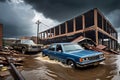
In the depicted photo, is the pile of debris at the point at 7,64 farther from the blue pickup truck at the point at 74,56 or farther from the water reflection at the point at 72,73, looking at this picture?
the blue pickup truck at the point at 74,56

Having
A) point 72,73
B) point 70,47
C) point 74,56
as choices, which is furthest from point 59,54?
point 72,73

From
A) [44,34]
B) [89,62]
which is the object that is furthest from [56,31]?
[89,62]

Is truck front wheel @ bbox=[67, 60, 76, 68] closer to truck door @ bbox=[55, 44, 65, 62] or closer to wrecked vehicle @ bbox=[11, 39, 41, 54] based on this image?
truck door @ bbox=[55, 44, 65, 62]

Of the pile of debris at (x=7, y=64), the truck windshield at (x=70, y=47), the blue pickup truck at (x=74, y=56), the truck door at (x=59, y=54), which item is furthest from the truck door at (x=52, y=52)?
the pile of debris at (x=7, y=64)

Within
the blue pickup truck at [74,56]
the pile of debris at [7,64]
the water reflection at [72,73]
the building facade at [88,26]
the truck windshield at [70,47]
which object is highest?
the building facade at [88,26]

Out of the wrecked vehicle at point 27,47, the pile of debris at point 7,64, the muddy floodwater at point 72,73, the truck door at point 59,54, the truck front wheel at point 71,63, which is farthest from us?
the wrecked vehicle at point 27,47

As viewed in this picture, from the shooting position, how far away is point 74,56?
788 centimetres

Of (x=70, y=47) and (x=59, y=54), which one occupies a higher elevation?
(x=70, y=47)

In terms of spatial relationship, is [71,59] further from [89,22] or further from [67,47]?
[89,22]

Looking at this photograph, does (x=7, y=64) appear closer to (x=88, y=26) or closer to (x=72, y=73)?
(x=72, y=73)

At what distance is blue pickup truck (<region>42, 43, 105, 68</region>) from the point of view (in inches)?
300

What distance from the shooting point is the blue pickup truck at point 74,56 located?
25.0ft

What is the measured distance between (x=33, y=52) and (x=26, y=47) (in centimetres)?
128

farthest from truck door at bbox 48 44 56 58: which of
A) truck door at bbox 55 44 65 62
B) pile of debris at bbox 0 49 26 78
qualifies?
pile of debris at bbox 0 49 26 78
